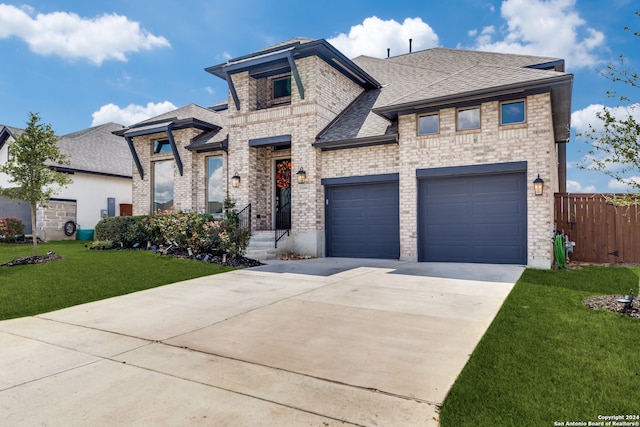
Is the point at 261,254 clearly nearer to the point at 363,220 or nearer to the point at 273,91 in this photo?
the point at 363,220

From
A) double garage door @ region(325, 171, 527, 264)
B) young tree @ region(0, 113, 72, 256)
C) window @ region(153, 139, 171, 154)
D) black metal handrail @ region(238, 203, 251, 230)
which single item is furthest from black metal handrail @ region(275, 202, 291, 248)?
young tree @ region(0, 113, 72, 256)

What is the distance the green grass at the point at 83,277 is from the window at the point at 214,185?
4422mm

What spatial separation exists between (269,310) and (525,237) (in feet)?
25.2

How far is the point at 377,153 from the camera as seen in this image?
Answer: 1227 cm

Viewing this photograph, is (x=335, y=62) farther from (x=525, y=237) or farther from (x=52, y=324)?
(x=52, y=324)

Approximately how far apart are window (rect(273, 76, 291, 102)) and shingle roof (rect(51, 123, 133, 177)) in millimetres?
11705

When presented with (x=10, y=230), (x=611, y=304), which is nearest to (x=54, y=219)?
(x=10, y=230)

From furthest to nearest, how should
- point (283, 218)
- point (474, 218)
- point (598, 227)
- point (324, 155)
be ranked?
point (283, 218) → point (324, 155) → point (598, 227) → point (474, 218)

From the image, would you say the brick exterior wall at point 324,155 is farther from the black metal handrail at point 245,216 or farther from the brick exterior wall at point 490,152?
the black metal handrail at point 245,216

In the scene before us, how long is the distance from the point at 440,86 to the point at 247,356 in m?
9.96

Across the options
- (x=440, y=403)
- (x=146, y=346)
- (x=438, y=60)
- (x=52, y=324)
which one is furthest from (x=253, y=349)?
(x=438, y=60)

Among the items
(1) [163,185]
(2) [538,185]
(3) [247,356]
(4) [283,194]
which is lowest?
(3) [247,356]

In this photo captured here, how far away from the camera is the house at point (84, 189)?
18.7 metres

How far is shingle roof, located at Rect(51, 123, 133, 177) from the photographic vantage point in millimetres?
20328
